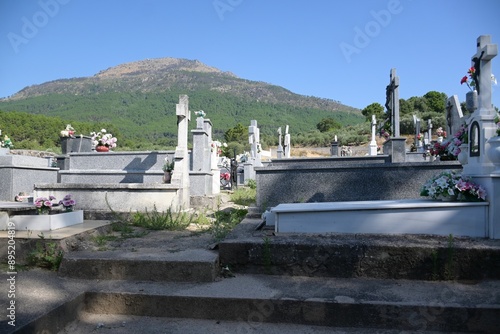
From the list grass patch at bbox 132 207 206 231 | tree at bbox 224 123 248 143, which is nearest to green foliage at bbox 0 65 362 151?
tree at bbox 224 123 248 143

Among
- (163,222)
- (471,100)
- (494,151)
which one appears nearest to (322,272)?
(494,151)

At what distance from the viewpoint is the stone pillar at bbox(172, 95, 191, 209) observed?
21.8 ft

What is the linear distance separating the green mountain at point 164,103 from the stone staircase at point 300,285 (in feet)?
169

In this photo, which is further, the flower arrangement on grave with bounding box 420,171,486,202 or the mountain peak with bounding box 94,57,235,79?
the mountain peak with bounding box 94,57,235,79

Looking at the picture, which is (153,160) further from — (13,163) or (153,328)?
(153,328)

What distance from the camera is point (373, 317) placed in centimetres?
237

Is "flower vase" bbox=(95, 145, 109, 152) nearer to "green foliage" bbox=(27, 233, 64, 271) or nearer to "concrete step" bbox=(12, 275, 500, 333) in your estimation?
"green foliage" bbox=(27, 233, 64, 271)

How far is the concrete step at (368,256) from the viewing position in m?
2.81

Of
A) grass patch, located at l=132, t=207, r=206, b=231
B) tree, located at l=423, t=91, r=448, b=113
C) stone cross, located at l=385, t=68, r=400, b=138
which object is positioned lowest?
grass patch, located at l=132, t=207, r=206, b=231

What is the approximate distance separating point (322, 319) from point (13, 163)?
8.06 meters

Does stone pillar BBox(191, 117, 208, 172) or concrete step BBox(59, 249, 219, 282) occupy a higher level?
stone pillar BBox(191, 117, 208, 172)

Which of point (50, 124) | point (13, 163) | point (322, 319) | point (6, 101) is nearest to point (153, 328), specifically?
point (322, 319)

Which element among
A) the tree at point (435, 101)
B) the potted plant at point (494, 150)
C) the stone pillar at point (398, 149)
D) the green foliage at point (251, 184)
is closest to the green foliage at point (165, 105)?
the tree at point (435, 101)

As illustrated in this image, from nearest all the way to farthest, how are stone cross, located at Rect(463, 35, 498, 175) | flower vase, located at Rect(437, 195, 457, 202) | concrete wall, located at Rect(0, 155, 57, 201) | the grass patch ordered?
flower vase, located at Rect(437, 195, 457, 202), stone cross, located at Rect(463, 35, 498, 175), the grass patch, concrete wall, located at Rect(0, 155, 57, 201)
